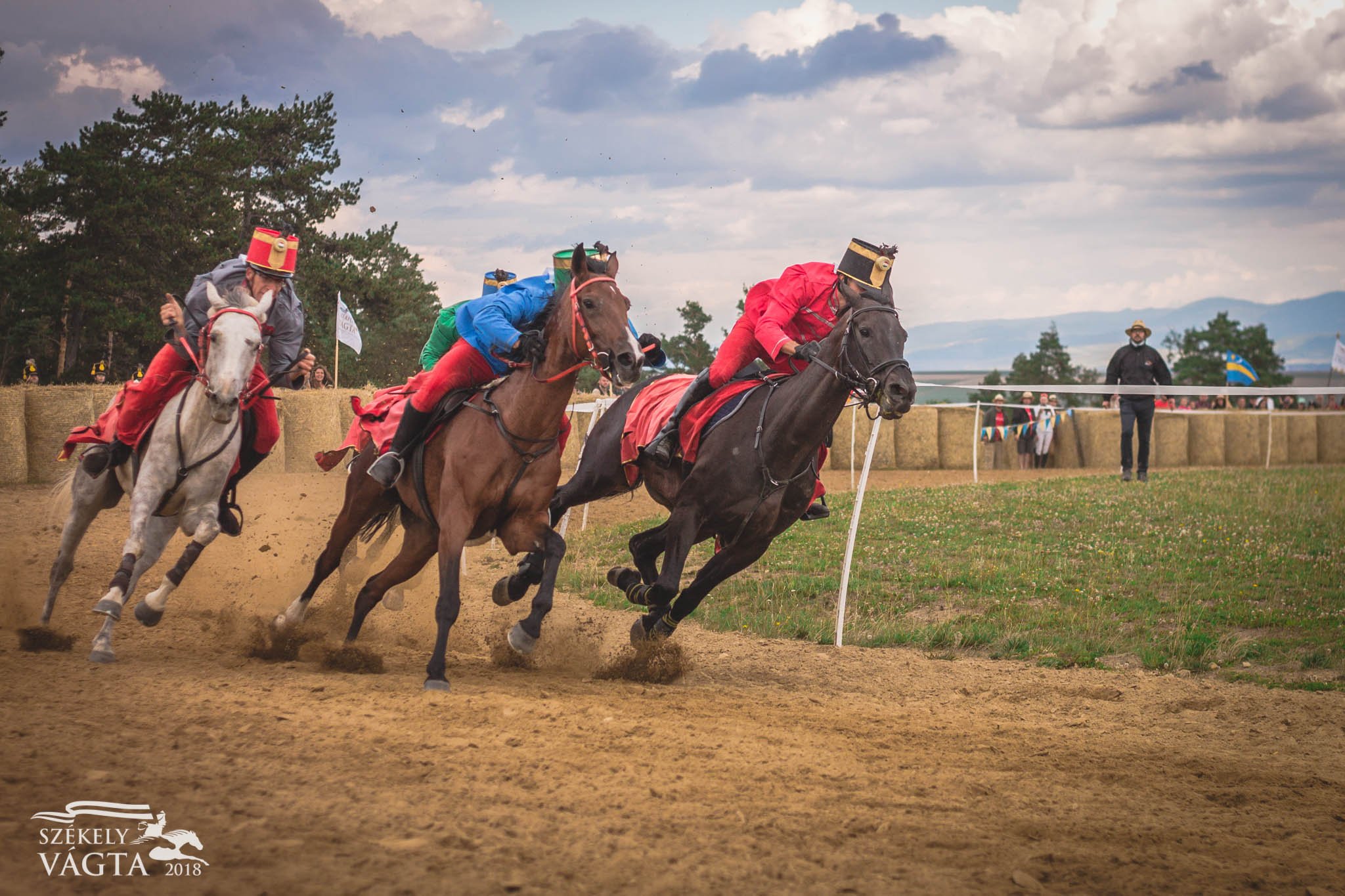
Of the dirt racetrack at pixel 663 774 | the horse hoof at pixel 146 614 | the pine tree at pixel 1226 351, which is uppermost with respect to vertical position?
the pine tree at pixel 1226 351

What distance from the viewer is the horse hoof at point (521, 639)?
6934mm

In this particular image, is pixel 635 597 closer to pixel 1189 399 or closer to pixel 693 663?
pixel 693 663

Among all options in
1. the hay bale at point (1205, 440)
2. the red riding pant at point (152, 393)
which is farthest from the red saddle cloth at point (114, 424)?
the hay bale at point (1205, 440)

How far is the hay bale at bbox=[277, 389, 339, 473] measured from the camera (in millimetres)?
20266

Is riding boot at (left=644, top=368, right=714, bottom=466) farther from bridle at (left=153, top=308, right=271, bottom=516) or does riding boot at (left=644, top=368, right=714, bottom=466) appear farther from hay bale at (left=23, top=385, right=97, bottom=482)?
hay bale at (left=23, top=385, right=97, bottom=482)

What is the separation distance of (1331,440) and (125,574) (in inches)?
1301

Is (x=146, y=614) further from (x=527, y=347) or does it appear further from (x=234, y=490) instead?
(x=527, y=347)

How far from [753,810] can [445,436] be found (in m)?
3.75

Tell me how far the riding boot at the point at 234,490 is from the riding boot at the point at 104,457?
27.4 inches

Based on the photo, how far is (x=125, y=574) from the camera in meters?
6.76

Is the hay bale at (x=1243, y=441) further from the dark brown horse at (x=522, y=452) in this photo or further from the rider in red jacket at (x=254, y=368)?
the rider in red jacket at (x=254, y=368)

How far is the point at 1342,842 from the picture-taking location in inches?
173

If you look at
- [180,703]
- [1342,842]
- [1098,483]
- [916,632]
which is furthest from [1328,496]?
[180,703]
